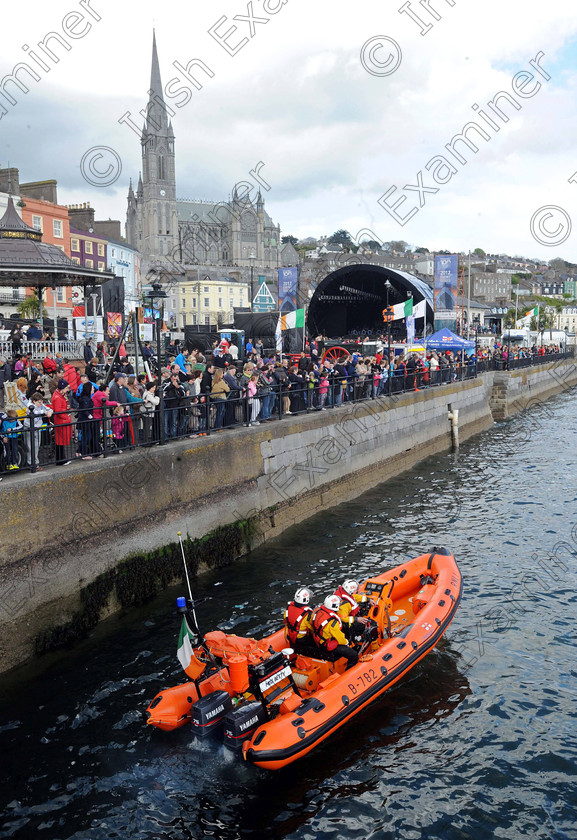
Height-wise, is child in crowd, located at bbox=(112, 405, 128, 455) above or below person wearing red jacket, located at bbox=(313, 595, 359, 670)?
above

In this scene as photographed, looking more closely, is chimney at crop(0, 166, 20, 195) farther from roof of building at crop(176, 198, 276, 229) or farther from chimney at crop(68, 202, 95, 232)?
roof of building at crop(176, 198, 276, 229)

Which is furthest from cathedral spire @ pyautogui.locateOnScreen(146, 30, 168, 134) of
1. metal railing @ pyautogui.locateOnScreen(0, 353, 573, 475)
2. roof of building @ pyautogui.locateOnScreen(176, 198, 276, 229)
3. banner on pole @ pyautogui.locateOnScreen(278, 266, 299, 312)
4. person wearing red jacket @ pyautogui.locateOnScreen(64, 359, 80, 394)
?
person wearing red jacket @ pyautogui.locateOnScreen(64, 359, 80, 394)

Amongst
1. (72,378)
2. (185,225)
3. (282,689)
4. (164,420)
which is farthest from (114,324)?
(185,225)

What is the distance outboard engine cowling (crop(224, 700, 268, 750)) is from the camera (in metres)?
8.93

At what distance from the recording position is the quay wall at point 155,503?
11.0 meters

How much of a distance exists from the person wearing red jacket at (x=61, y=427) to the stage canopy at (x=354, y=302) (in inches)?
1387

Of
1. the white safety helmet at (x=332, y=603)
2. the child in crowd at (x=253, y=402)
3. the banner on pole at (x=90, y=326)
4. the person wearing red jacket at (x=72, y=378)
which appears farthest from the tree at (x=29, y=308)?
the white safety helmet at (x=332, y=603)

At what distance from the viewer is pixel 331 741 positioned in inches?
383

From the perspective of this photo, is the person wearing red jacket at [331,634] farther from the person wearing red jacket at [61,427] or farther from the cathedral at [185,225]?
the cathedral at [185,225]

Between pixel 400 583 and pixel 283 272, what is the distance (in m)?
24.6

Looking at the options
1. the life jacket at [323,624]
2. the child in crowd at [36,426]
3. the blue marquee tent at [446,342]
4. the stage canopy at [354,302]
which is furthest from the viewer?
the stage canopy at [354,302]

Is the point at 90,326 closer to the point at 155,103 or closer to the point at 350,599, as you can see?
the point at 350,599

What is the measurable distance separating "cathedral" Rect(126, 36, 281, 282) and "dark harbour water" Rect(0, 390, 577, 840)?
13569 centimetres

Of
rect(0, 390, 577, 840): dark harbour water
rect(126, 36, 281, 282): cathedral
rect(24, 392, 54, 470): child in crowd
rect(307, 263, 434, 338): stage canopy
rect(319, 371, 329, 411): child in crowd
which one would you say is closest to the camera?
rect(0, 390, 577, 840): dark harbour water
